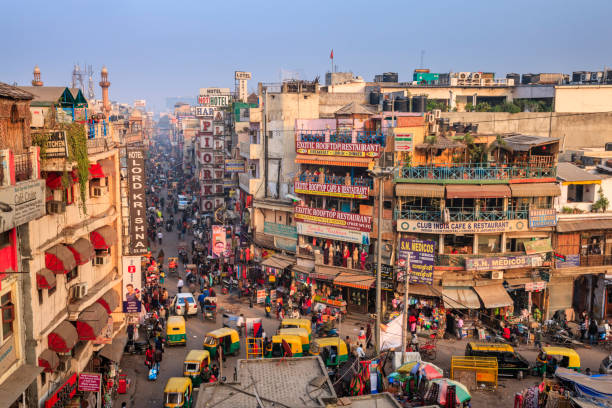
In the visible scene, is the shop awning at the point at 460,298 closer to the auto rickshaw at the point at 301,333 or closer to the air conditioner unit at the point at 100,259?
the auto rickshaw at the point at 301,333

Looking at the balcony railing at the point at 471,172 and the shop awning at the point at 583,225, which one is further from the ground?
the balcony railing at the point at 471,172

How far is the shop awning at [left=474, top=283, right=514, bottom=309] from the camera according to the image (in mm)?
29797

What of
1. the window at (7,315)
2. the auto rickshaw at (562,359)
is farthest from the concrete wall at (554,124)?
the window at (7,315)

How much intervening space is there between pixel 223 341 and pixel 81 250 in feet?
29.4

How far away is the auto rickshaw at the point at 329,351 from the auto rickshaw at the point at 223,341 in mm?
3597

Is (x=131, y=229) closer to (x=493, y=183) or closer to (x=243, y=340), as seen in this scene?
(x=243, y=340)

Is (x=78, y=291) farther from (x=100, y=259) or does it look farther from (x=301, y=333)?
(x=301, y=333)

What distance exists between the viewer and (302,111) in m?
42.1

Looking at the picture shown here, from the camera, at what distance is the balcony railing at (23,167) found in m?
15.6

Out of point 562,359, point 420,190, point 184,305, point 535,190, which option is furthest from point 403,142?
point 184,305

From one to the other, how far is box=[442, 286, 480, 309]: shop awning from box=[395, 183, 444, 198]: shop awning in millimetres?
4798

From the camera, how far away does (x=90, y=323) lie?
19.8 metres

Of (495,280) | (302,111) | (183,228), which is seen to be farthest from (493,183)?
(183,228)

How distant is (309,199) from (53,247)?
1984cm
